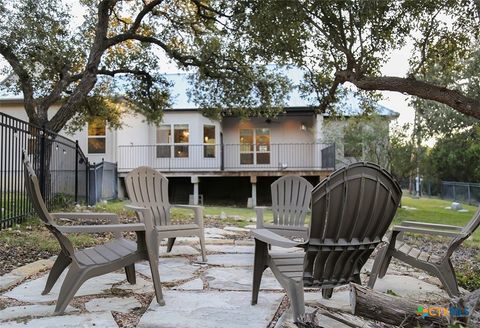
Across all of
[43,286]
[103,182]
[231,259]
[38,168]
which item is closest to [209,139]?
[103,182]

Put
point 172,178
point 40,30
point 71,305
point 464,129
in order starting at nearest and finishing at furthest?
point 71,305 → point 40,30 → point 172,178 → point 464,129

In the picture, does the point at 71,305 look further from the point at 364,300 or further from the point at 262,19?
the point at 262,19

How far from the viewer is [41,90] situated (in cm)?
1107

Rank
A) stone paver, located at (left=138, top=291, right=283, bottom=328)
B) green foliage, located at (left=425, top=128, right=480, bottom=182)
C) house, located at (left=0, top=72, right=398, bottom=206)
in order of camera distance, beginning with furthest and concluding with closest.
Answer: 1. green foliage, located at (left=425, top=128, right=480, bottom=182)
2. house, located at (left=0, top=72, right=398, bottom=206)
3. stone paver, located at (left=138, top=291, right=283, bottom=328)

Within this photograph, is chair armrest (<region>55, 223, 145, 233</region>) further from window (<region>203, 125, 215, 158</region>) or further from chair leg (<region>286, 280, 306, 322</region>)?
window (<region>203, 125, 215, 158</region>)

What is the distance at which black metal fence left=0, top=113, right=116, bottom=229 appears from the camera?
6605 millimetres

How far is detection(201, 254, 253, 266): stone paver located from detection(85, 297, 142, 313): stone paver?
1581mm

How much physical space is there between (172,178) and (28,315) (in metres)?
15.2

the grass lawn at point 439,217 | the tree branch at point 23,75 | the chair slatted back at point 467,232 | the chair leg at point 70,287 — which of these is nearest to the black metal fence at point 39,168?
the tree branch at point 23,75

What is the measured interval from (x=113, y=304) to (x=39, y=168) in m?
5.80

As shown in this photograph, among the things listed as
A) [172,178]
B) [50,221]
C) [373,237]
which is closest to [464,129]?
[172,178]

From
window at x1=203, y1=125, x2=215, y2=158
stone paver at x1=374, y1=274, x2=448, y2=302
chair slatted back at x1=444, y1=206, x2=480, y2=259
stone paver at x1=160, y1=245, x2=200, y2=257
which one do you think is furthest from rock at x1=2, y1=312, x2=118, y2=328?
window at x1=203, y1=125, x2=215, y2=158

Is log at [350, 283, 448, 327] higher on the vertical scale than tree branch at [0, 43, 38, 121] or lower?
lower

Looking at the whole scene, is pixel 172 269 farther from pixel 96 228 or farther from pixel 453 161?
pixel 453 161
